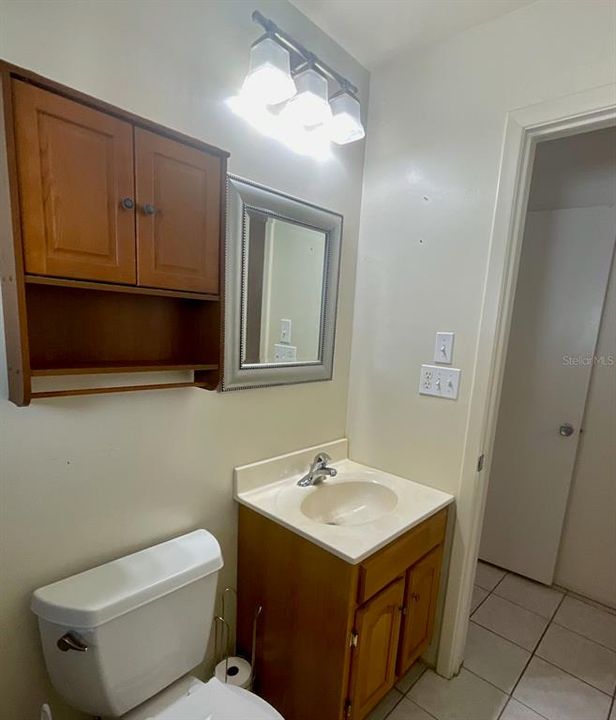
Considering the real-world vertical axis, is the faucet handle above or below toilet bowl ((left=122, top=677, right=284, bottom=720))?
above

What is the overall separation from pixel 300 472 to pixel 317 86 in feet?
4.65

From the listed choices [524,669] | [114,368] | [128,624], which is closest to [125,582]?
[128,624]

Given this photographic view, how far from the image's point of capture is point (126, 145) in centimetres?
91

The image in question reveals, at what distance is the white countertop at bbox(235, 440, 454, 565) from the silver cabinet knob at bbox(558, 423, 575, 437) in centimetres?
102

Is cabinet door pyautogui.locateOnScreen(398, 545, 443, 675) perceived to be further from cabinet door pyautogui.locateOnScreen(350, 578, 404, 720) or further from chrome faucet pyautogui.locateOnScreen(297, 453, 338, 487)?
chrome faucet pyautogui.locateOnScreen(297, 453, 338, 487)

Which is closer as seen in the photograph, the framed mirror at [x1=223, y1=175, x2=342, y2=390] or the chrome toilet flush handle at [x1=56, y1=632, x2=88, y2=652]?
the chrome toilet flush handle at [x1=56, y1=632, x2=88, y2=652]

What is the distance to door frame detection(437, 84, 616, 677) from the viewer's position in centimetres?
120

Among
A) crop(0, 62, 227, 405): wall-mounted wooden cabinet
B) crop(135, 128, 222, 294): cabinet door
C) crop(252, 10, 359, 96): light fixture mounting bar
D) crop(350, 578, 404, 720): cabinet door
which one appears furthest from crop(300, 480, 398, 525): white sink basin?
crop(252, 10, 359, 96): light fixture mounting bar

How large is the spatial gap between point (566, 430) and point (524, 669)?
1136mm

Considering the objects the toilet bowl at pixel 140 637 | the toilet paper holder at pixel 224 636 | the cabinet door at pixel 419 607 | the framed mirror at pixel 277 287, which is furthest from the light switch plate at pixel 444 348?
the toilet paper holder at pixel 224 636

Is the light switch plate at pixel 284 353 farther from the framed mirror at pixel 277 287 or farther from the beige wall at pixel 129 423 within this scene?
the beige wall at pixel 129 423

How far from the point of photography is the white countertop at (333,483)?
1.13 m

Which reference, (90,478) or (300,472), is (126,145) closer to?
(90,478)

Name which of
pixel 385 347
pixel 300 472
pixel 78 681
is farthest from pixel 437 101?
pixel 78 681
